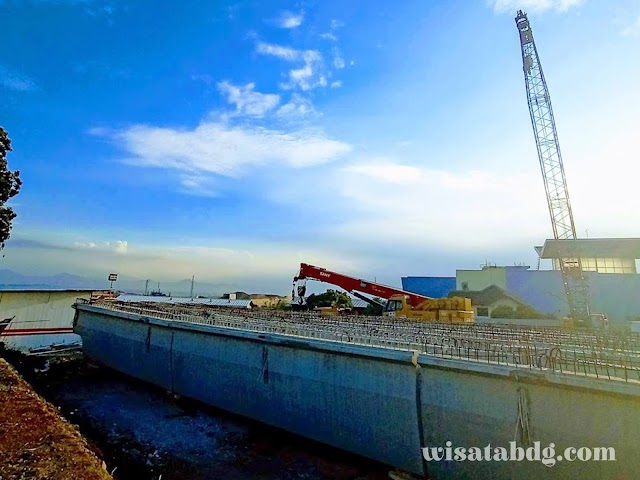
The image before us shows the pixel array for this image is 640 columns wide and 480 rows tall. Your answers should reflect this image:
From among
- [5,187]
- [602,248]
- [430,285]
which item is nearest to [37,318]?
[5,187]

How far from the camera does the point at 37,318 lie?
4159 cm

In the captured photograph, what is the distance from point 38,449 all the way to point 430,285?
68.9 meters

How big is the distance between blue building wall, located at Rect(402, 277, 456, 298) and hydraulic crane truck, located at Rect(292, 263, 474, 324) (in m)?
31.3

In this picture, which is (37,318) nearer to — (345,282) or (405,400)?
(345,282)

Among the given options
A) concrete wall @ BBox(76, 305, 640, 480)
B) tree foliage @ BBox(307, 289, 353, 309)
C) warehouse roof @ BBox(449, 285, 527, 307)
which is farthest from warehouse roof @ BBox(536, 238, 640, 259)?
concrete wall @ BBox(76, 305, 640, 480)

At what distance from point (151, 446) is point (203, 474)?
4.14m

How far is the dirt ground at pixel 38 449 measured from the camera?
407 inches

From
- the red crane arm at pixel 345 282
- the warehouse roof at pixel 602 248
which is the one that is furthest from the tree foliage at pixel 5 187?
the warehouse roof at pixel 602 248

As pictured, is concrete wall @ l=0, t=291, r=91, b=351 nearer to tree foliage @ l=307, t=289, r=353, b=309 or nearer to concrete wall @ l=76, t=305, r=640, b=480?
concrete wall @ l=76, t=305, r=640, b=480

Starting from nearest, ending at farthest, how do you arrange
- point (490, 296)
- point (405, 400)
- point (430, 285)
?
point (405, 400), point (490, 296), point (430, 285)

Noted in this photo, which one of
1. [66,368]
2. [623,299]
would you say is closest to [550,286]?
[623,299]

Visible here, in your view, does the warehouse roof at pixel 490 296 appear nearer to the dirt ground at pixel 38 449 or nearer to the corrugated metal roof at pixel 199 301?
the corrugated metal roof at pixel 199 301

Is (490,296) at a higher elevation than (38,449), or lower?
higher

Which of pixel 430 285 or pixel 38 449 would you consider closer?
pixel 38 449
